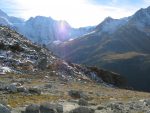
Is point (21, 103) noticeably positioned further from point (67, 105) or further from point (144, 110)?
point (144, 110)

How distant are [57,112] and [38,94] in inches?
777

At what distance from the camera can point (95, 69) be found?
5969 inches

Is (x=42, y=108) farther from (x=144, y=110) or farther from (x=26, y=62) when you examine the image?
(x=26, y=62)

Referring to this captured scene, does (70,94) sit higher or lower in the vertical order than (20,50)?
lower

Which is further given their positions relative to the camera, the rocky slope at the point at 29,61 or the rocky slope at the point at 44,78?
the rocky slope at the point at 29,61

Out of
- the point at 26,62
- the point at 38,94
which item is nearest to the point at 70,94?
the point at 38,94

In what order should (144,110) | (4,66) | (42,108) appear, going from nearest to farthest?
(42,108)
(144,110)
(4,66)

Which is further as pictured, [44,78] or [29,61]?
[29,61]

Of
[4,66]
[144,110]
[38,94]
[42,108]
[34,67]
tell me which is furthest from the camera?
[34,67]

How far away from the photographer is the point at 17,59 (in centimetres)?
11956

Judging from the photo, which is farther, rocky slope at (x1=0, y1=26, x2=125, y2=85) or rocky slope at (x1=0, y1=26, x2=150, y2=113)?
rocky slope at (x1=0, y1=26, x2=125, y2=85)

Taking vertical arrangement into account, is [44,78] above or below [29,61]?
below

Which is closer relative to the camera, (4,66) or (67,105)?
(67,105)

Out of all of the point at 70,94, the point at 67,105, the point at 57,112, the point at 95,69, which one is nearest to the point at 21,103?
the point at 67,105
